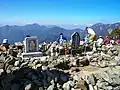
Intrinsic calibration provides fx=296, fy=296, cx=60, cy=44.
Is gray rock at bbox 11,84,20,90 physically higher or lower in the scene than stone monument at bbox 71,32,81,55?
lower

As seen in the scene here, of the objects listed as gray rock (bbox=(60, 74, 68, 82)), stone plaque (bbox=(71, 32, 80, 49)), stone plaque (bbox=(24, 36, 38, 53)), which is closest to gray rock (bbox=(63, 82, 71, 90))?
gray rock (bbox=(60, 74, 68, 82))

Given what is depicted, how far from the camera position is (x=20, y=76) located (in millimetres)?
14914

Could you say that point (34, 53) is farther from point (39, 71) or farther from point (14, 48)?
point (39, 71)

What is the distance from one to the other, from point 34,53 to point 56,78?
4.99 meters

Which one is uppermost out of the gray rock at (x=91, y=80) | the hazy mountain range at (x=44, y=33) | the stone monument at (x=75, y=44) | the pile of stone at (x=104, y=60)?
the stone monument at (x=75, y=44)

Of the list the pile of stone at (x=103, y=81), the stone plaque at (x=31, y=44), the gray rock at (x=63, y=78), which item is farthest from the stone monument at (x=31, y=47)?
the pile of stone at (x=103, y=81)

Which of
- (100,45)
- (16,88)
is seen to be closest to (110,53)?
(100,45)

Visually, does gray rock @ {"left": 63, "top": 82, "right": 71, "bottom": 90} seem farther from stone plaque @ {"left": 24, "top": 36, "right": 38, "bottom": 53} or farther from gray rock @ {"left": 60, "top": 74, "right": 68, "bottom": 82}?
stone plaque @ {"left": 24, "top": 36, "right": 38, "bottom": 53}

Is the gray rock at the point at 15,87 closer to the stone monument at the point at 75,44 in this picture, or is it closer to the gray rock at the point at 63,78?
the gray rock at the point at 63,78

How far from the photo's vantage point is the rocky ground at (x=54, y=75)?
1423 centimetres

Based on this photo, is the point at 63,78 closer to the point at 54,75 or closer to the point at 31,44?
the point at 54,75

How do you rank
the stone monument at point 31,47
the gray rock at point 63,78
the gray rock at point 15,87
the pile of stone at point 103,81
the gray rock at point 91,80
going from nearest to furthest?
1. the gray rock at point 15,87
2. the pile of stone at point 103,81
3. the gray rock at point 91,80
4. the gray rock at point 63,78
5. the stone monument at point 31,47

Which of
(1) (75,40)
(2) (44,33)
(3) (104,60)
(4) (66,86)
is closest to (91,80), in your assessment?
(4) (66,86)

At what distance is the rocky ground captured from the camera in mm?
14234
